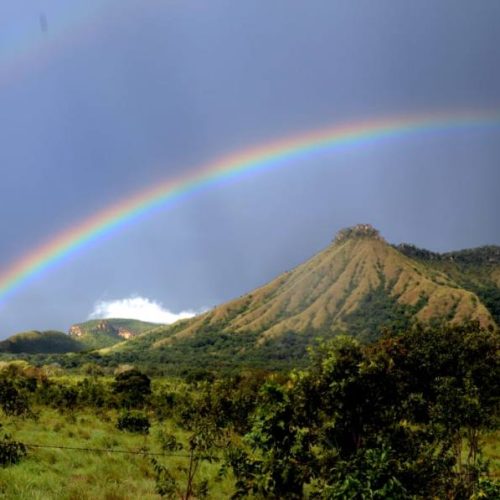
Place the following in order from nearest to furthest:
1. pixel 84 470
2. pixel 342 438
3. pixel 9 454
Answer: pixel 342 438
pixel 9 454
pixel 84 470

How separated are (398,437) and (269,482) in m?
2.18

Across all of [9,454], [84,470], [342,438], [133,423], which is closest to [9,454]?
[9,454]

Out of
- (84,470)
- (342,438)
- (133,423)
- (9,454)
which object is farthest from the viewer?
(133,423)

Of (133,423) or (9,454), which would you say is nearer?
(9,454)

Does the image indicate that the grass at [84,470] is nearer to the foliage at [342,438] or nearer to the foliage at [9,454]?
the foliage at [9,454]

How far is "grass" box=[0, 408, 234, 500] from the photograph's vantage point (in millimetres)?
12984

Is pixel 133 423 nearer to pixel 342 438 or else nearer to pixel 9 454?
pixel 9 454

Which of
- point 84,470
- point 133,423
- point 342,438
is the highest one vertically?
point 342,438

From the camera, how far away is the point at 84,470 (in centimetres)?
1619

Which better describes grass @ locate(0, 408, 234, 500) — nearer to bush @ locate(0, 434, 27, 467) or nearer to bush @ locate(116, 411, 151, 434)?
bush @ locate(0, 434, 27, 467)

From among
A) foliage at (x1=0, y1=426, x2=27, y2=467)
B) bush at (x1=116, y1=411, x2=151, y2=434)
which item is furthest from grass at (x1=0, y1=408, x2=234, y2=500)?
bush at (x1=116, y1=411, x2=151, y2=434)

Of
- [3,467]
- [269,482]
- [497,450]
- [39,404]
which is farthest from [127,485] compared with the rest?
[39,404]

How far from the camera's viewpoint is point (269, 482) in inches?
273

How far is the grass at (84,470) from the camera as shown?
511 inches
